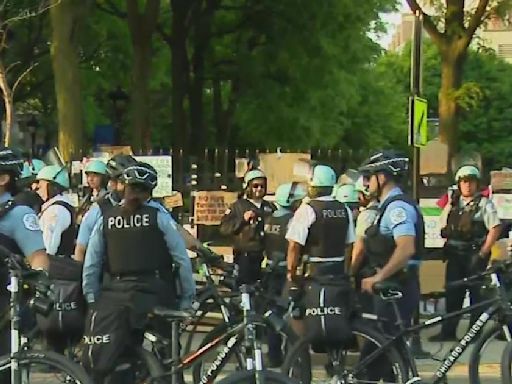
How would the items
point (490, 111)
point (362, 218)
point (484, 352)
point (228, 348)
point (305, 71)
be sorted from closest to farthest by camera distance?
1. point (228, 348)
2. point (484, 352)
3. point (362, 218)
4. point (305, 71)
5. point (490, 111)

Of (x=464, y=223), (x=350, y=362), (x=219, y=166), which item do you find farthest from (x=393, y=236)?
(x=219, y=166)

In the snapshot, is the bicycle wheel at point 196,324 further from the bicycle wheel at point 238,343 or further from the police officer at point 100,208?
the police officer at point 100,208

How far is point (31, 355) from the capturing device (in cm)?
664

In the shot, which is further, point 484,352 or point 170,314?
point 484,352

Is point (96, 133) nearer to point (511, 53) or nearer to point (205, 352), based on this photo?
point (205, 352)

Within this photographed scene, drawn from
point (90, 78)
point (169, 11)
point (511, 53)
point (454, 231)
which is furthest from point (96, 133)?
point (511, 53)

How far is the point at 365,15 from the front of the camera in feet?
96.3

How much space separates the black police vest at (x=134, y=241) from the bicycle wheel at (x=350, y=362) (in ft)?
4.75

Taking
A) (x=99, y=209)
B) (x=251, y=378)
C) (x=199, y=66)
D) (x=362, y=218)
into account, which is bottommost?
(x=251, y=378)

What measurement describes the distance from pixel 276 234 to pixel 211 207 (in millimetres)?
3744

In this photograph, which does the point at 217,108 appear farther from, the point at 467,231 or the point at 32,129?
the point at 467,231


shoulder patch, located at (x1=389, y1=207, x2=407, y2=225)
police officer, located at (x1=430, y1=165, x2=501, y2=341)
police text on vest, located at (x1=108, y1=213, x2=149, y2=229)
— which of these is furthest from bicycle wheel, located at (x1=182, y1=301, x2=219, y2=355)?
police officer, located at (x1=430, y1=165, x2=501, y2=341)

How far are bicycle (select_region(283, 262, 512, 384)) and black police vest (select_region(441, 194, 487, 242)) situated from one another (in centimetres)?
355

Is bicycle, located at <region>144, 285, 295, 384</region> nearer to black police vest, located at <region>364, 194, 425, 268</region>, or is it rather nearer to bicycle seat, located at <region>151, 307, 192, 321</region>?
bicycle seat, located at <region>151, 307, 192, 321</region>
